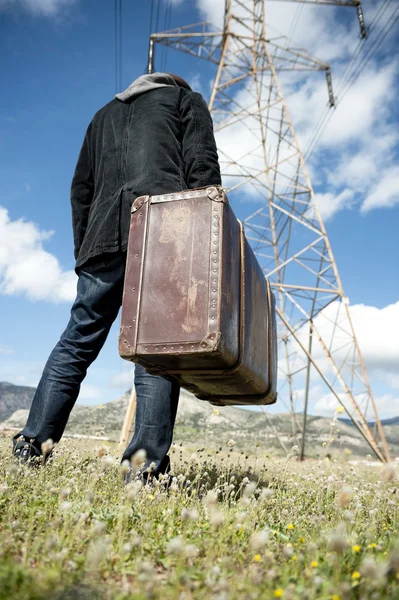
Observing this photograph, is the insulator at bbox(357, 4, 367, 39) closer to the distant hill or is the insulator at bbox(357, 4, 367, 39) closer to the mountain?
the distant hill

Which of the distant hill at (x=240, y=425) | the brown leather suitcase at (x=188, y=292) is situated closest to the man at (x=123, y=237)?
the brown leather suitcase at (x=188, y=292)

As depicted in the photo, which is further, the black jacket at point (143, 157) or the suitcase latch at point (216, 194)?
the black jacket at point (143, 157)

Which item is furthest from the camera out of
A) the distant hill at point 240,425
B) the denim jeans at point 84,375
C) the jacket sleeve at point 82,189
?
the distant hill at point 240,425

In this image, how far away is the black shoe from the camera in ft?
7.73

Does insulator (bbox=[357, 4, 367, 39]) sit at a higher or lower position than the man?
higher

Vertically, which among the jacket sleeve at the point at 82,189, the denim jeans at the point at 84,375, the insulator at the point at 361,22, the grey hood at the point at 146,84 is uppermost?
the insulator at the point at 361,22

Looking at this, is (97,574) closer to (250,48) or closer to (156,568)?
(156,568)

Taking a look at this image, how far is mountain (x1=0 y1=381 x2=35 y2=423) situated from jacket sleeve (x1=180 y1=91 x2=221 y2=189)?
13.7 metres

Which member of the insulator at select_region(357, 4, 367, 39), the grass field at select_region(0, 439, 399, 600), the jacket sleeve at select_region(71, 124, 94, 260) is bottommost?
the grass field at select_region(0, 439, 399, 600)

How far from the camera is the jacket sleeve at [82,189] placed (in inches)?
119

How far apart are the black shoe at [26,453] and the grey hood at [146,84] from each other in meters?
2.16

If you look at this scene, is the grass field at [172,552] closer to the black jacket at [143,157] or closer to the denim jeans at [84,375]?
the denim jeans at [84,375]

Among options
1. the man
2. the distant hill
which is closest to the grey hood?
the man

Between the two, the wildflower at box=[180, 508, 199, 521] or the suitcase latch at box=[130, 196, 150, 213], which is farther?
the suitcase latch at box=[130, 196, 150, 213]
